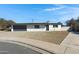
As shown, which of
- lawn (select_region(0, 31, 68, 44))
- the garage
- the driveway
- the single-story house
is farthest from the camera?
lawn (select_region(0, 31, 68, 44))

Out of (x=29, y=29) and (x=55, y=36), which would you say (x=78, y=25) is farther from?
(x=29, y=29)

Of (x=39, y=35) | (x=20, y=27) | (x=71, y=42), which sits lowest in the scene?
(x=71, y=42)

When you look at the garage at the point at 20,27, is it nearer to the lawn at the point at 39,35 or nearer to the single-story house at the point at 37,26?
the single-story house at the point at 37,26

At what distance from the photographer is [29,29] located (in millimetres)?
20750

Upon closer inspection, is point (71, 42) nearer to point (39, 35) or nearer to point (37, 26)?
point (37, 26)

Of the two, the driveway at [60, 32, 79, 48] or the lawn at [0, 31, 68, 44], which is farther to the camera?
the lawn at [0, 31, 68, 44]

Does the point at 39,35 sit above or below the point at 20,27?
below

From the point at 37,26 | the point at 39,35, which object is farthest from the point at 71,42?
the point at 39,35

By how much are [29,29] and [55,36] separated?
5.81 metres

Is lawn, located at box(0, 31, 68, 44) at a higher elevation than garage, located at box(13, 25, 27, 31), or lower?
lower

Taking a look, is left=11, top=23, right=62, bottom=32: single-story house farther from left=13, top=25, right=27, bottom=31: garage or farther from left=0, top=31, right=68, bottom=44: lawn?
left=0, top=31, right=68, bottom=44: lawn

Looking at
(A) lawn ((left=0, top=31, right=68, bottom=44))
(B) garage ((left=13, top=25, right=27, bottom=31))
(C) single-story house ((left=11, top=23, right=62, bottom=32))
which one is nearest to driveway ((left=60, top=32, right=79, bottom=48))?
(A) lawn ((left=0, top=31, right=68, bottom=44))

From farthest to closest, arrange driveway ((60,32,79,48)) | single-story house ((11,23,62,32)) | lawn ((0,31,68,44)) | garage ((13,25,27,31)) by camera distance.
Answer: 1. lawn ((0,31,68,44))
2. single-story house ((11,23,62,32))
3. garage ((13,25,27,31))
4. driveway ((60,32,79,48))
